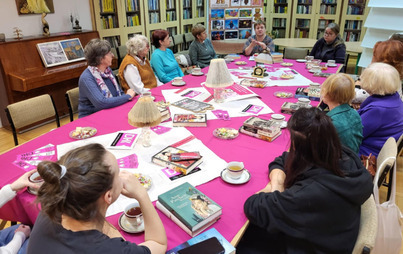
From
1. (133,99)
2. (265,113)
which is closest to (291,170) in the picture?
(265,113)

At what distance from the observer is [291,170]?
53.1 inches

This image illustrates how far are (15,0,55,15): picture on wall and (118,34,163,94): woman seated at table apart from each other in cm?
186

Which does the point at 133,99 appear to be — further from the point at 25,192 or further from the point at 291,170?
the point at 291,170

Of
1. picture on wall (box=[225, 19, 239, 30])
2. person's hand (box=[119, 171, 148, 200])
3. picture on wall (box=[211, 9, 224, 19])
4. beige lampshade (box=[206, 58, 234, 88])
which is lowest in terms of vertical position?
person's hand (box=[119, 171, 148, 200])

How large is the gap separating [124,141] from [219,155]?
2.21 ft

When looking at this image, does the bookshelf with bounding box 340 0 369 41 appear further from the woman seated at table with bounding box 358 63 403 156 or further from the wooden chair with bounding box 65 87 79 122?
the wooden chair with bounding box 65 87 79 122

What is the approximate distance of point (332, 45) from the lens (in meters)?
4.54

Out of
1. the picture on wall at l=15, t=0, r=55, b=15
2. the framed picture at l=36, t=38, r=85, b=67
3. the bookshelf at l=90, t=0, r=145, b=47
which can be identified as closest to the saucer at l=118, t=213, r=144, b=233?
the framed picture at l=36, t=38, r=85, b=67

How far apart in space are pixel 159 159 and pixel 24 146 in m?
0.97

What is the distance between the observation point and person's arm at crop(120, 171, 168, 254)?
1.15 meters

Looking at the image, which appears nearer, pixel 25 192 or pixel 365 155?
pixel 25 192

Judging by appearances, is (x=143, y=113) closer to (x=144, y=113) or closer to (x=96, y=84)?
(x=144, y=113)

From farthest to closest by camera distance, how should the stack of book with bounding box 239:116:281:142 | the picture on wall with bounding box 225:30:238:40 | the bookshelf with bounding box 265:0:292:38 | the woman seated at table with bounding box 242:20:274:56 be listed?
the bookshelf with bounding box 265:0:292:38 < the picture on wall with bounding box 225:30:238:40 < the woman seated at table with bounding box 242:20:274:56 < the stack of book with bounding box 239:116:281:142

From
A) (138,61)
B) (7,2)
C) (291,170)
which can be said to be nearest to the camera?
(291,170)
